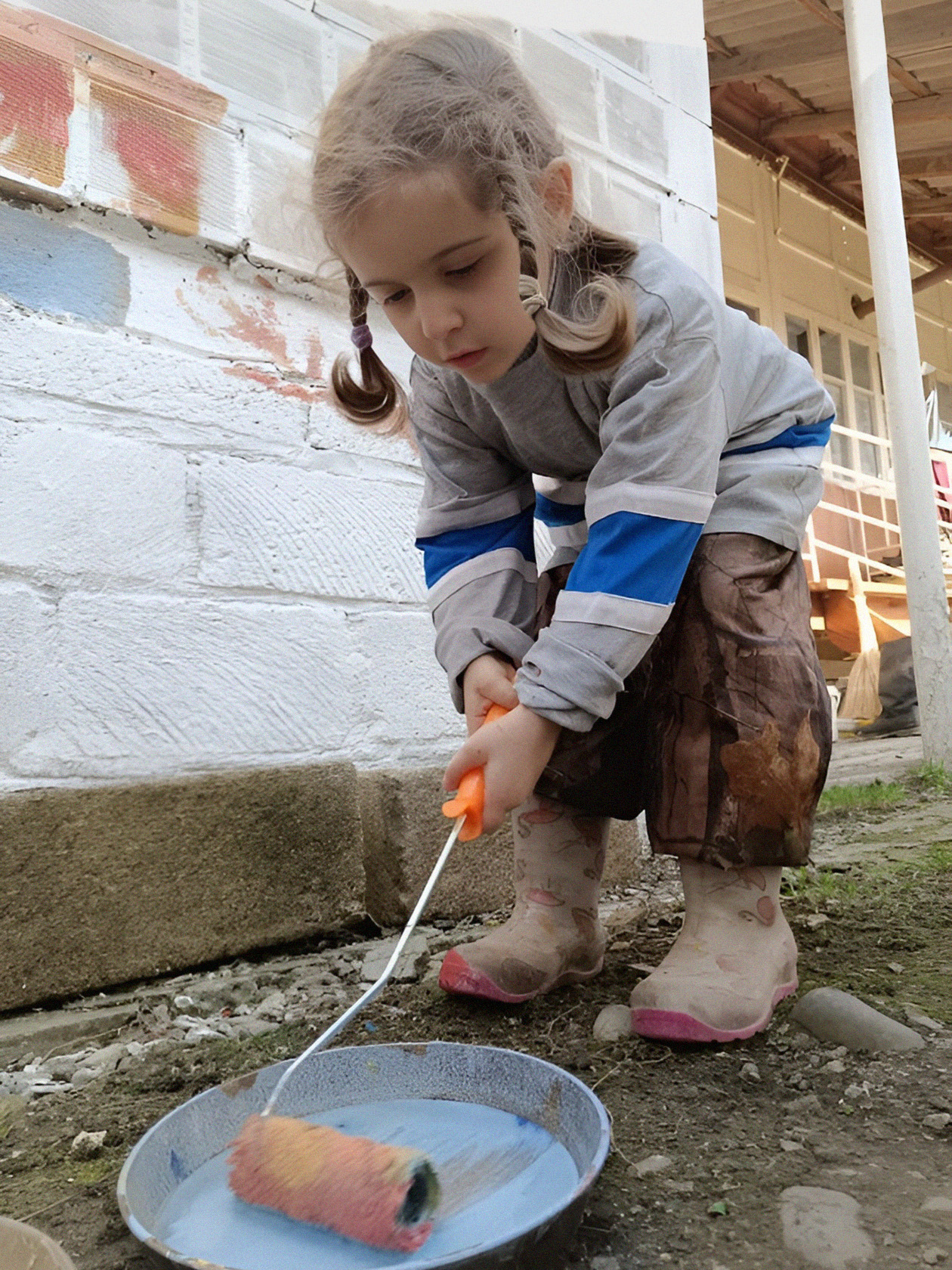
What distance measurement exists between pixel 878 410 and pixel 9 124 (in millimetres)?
6931

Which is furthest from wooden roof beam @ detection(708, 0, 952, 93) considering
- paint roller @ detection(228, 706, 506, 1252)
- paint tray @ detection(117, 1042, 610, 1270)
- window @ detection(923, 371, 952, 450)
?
paint roller @ detection(228, 706, 506, 1252)

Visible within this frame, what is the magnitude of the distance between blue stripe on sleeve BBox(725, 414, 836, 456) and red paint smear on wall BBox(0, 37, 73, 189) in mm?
995

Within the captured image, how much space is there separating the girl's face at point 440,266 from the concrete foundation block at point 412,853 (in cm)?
75

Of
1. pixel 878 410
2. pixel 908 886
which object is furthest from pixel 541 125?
pixel 878 410

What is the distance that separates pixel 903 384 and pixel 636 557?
232 centimetres

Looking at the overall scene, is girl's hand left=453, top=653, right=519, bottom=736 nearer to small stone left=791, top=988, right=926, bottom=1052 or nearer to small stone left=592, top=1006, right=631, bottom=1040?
small stone left=592, top=1006, right=631, bottom=1040

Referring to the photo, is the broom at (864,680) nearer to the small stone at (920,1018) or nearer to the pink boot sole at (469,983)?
the small stone at (920,1018)

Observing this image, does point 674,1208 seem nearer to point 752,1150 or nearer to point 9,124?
point 752,1150

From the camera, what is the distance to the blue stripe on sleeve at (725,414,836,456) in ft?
4.30

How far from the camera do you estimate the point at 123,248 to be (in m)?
1.50

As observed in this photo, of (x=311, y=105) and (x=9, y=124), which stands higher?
(x=311, y=105)

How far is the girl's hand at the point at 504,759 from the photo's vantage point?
1.04m

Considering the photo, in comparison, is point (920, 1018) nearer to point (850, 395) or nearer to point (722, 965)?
point (722, 965)

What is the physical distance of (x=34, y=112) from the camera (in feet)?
4.63
